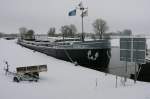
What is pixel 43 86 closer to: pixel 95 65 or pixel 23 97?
pixel 23 97

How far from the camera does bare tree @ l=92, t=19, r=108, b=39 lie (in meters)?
93.4

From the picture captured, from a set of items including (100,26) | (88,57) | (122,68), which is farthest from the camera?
(100,26)

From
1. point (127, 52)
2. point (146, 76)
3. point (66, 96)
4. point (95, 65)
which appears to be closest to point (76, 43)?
point (95, 65)

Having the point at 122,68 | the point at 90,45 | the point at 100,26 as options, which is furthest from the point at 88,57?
the point at 100,26

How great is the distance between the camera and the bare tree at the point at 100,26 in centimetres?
9344

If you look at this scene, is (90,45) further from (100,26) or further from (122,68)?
(100,26)

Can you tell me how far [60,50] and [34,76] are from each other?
11.9 m

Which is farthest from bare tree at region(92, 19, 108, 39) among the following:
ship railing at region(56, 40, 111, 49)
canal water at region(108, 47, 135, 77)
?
ship railing at region(56, 40, 111, 49)

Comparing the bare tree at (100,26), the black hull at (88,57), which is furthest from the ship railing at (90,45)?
the bare tree at (100,26)

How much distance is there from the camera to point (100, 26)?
9400cm

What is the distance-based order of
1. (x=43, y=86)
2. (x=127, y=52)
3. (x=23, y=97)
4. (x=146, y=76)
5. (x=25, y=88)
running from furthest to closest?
(x=146, y=76) < (x=127, y=52) < (x=43, y=86) < (x=25, y=88) < (x=23, y=97)

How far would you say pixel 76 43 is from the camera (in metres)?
21.2

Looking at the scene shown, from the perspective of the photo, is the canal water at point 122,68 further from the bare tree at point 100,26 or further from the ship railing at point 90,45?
the bare tree at point 100,26

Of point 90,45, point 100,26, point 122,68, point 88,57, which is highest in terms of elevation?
point 100,26
